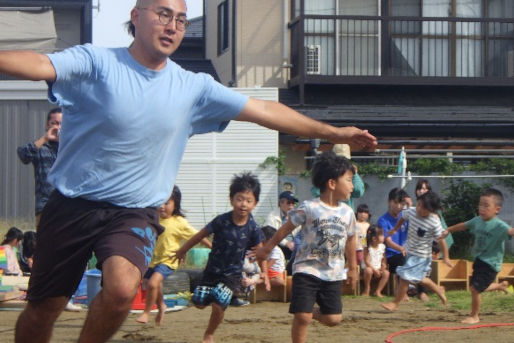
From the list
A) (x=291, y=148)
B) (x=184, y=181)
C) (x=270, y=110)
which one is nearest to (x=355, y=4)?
(x=291, y=148)

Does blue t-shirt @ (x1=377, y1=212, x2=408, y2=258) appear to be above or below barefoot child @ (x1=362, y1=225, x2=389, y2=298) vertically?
above

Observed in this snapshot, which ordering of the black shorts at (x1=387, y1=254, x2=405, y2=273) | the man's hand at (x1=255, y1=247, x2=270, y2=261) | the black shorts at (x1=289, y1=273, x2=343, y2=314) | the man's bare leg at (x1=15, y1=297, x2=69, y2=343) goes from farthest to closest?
the black shorts at (x1=387, y1=254, x2=405, y2=273) < the man's hand at (x1=255, y1=247, x2=270, y2=261) < the black shorts at (x1=289, y1=273, x2=343, y2=314) < the man's bare leg at (x1=15, y1=297, x2=69, y2=343)

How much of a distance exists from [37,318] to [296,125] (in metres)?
1.74

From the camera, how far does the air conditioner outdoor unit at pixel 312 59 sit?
20109 mm

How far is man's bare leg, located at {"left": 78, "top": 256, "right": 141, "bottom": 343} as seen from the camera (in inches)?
176

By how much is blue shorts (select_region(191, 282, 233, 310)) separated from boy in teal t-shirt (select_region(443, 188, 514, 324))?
2.99 meters

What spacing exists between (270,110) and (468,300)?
7354mm

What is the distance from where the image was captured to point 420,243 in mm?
10914

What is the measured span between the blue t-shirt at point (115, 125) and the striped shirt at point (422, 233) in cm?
635

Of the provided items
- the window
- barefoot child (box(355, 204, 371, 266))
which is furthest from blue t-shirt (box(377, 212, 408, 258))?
A: the window

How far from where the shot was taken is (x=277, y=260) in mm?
11922

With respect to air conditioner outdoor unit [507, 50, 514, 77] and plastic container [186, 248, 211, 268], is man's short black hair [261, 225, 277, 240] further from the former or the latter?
air conditioner outdoor unit [507, 50, 514, 77]

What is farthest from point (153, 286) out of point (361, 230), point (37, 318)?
point (361, 230)

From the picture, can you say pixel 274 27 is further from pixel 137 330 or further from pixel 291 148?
pixel 137 330
